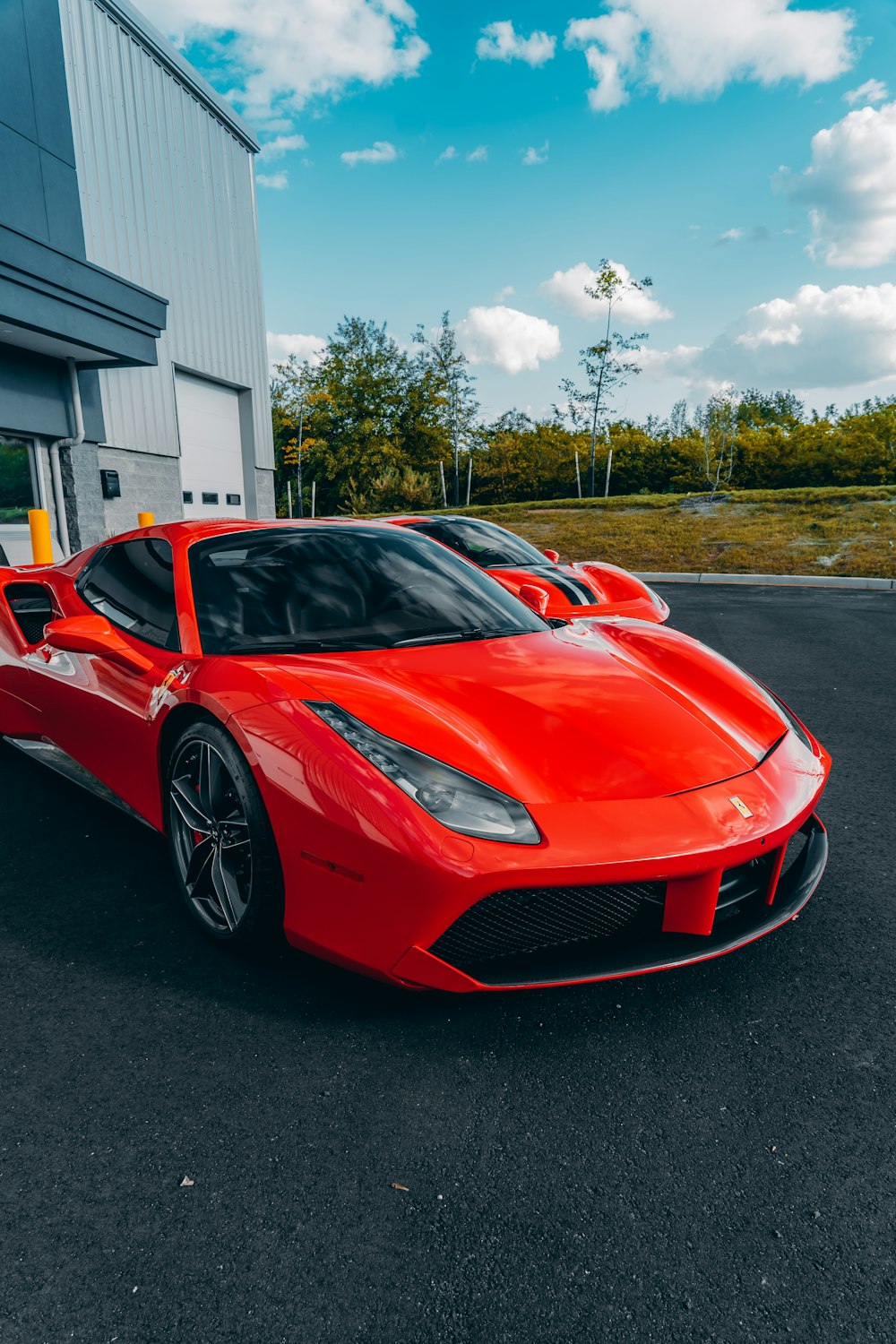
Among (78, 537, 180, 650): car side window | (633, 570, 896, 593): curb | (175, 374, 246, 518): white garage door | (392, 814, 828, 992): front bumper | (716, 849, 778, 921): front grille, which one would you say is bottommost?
(633, 570, 896, 593): curb

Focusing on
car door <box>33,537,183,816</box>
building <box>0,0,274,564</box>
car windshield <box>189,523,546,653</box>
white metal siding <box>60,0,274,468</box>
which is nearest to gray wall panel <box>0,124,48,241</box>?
building <box>0,0,274,564</box>

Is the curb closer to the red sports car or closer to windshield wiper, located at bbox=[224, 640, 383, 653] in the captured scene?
the red sports car

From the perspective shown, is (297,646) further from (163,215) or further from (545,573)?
(163,215)

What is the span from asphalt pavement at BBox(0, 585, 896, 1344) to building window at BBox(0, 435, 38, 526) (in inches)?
371

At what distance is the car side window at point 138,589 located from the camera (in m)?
2.77

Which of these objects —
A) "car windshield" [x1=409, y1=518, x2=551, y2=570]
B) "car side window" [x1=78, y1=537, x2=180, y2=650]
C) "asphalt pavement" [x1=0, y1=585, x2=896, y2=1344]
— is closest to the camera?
"asphalt pavement" [x1=0, y1=585, x2=896, y2=1344]

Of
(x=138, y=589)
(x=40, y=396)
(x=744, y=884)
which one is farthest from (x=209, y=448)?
(x=744, y=884)

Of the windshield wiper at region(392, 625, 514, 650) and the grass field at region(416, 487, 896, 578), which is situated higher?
the windshield wiper at region(392, 625, 514, 650)

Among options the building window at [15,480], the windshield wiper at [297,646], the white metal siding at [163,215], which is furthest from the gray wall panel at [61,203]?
the windshield wiper at [297,646]

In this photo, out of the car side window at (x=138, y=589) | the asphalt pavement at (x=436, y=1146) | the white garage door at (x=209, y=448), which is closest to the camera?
the asphalt pavement at (x=436, y=1146)

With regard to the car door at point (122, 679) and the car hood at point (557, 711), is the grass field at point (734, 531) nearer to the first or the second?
the car hood at point (557, 711)

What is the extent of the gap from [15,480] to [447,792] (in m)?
10.7

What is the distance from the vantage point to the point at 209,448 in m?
14.8

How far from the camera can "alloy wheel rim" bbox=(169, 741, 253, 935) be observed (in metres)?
2.20
